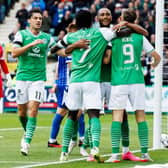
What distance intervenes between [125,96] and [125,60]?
540mm

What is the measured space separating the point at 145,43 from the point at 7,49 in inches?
761

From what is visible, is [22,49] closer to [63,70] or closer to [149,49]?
[63,70]

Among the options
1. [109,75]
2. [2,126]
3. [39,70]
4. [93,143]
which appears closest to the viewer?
[93,143]

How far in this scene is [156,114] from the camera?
15.6 metres

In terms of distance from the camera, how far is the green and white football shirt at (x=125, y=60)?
13156mm

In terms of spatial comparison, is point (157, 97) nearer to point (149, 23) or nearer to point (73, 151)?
point (73, 151)

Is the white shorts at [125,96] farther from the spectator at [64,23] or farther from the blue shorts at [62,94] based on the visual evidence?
the spectator at [64,23]

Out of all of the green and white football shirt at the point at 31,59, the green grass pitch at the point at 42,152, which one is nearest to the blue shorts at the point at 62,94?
the green grass pitch at the point at 42,152

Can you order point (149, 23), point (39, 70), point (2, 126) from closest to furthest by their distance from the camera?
point (39, 70) < point (2, 126) < point (149, 23)

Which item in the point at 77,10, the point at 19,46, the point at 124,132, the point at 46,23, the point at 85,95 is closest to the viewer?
the point at 85,95

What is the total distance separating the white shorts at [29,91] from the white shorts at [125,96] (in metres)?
1.97

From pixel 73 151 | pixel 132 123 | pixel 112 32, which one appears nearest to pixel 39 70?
pixel 73 151

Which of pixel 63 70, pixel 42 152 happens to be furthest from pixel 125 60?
pixel 63 70

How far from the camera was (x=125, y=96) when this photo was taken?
13195mm
